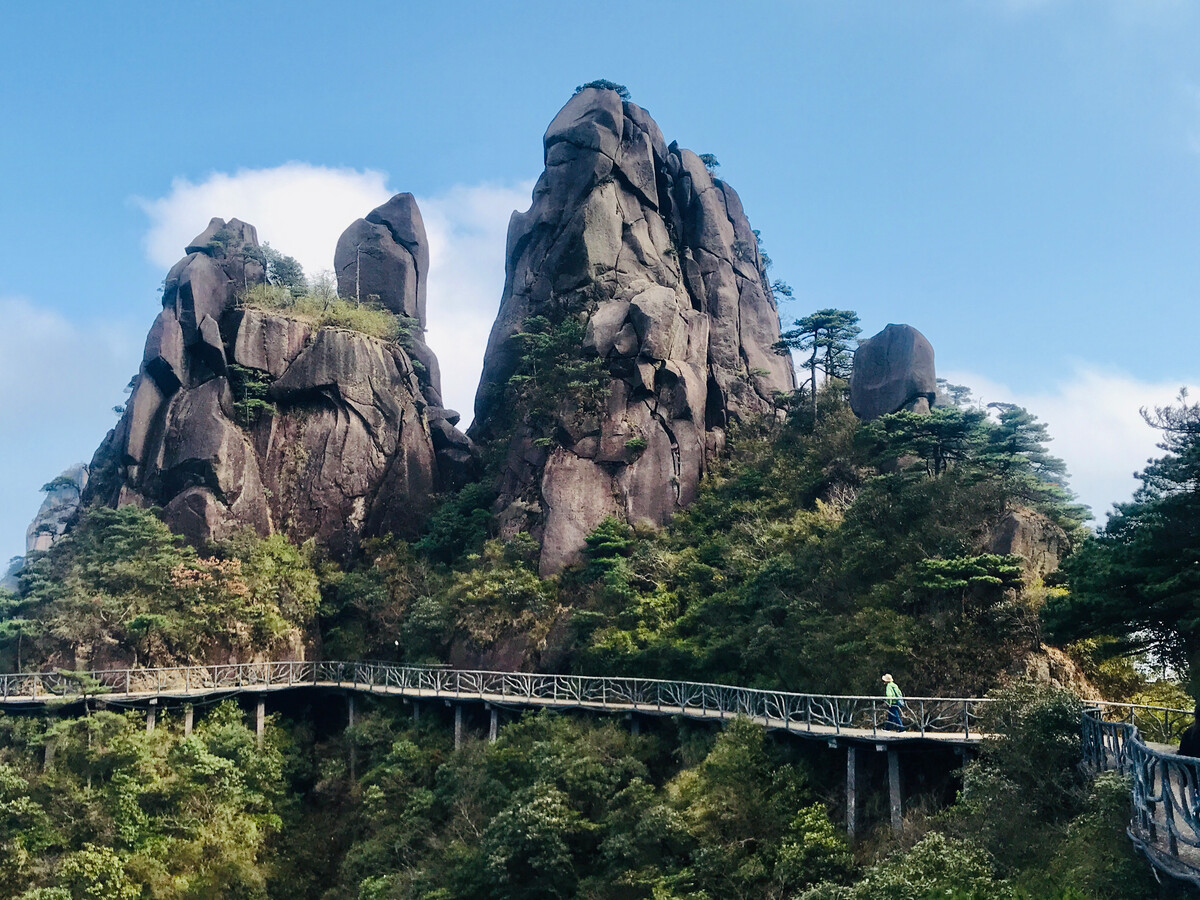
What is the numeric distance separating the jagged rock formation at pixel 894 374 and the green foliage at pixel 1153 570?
630 inches

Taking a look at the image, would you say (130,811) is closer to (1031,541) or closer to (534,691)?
(534,691)

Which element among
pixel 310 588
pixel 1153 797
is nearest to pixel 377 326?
pixel 310 588

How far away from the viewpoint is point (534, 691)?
94.8 feet

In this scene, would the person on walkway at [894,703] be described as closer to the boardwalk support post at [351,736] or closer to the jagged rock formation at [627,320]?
the jagged rock formation at [627,320]

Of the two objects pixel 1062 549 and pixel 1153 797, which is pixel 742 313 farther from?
pixel 1153 797

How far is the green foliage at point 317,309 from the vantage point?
41094mm

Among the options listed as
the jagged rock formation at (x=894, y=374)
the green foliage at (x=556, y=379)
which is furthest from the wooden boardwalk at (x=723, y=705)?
the jagged rock formation at (x=894, y=374)

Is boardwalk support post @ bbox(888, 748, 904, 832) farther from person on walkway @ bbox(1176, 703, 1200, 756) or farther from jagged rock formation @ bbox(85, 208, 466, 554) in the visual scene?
jagged rock formation @ bbox(85, 208, 466, 554)

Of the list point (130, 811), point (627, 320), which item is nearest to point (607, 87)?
point (627, 320)

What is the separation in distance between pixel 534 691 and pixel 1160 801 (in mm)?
18752

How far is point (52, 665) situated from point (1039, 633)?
93.1ft

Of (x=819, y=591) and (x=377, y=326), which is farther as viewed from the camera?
(x=377, y=326)

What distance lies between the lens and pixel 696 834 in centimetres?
1989

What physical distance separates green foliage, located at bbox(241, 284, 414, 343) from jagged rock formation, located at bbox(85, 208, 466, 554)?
52 cm
